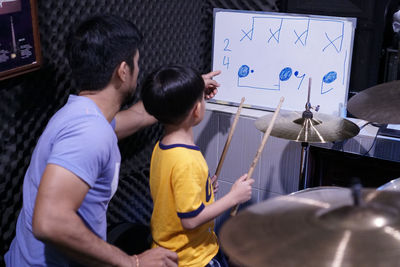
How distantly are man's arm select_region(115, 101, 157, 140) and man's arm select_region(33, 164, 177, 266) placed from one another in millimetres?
655

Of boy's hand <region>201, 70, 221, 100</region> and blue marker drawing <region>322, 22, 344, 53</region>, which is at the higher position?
blue marker drawing <region>322, 22, 344, 53</region>

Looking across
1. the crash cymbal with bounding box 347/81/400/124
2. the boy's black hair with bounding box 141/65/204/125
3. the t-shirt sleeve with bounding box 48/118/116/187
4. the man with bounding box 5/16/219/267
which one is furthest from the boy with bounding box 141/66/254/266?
the crash cymbal with bounding box 347/81/400/124

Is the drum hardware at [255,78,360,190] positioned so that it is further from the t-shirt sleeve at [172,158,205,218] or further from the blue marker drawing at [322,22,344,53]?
the t-shirt sleeve at [172,158,205,218]

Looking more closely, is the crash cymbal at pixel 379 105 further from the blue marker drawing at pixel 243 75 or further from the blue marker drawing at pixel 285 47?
the blue marker drawing at pixel 243 75

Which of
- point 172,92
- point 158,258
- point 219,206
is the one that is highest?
point 172,92

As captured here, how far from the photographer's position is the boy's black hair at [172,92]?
63.4 inches

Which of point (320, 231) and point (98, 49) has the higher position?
point (98, 49)

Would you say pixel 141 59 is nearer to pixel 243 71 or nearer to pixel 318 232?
pixel 243 71

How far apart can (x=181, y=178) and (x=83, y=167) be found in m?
0.33

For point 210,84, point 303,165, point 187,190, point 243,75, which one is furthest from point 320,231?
point 243,75

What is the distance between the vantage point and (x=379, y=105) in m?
1.77

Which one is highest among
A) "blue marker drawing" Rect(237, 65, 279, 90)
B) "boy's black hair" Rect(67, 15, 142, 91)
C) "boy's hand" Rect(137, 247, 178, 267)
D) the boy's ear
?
"boy's black hair" Rect(67, 15, 142, 91)

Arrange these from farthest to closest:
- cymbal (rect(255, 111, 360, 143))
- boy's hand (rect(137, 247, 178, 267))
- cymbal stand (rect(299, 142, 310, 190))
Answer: cymbal stand (rect(299, 142, 310, 190))
cymbal (rect(255, 111, 360, 143))
boy's hand (rect(137, 247, 178, 267))

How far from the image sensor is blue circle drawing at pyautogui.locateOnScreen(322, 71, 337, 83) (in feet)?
7.66
